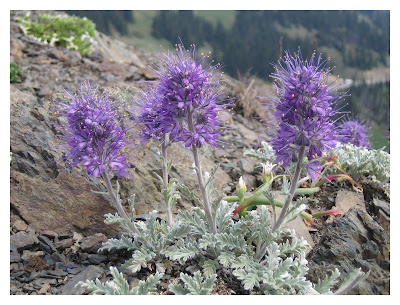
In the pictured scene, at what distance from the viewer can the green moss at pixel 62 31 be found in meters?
13.4

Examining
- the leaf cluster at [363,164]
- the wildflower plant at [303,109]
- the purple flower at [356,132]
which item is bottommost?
the leaf cluster at [363,164]

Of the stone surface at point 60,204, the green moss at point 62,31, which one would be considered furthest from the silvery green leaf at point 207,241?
the green moss at point 62,31

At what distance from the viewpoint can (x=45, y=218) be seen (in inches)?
243

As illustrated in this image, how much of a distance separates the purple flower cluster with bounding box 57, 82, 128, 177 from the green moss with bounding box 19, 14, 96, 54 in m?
9.27

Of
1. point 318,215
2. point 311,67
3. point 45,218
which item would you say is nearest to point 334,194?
point 318,215

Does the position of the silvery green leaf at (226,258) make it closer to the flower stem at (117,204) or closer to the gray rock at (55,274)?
the flower stem at (117,204)

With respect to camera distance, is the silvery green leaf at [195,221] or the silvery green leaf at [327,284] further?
the silvery green leaf at [195,221]

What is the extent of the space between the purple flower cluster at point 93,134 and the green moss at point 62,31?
9.27m

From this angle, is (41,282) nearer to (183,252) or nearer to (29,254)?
(29,254)

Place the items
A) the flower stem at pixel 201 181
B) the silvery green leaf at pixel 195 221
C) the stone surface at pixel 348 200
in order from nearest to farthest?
the flower stem at pixel 201 181, the silvery green leaf at pixel 195 221, the stone surface at pixel 348 200

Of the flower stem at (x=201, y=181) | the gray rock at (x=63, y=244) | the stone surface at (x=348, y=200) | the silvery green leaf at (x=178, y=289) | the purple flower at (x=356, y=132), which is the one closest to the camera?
the flower stem at (x=201, y=181)

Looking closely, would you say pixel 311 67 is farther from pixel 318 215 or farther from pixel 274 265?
pixel 318 215

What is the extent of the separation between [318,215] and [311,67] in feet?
9.42

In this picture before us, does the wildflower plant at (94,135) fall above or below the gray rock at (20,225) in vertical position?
above
